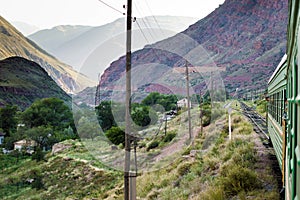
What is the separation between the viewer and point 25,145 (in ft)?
121

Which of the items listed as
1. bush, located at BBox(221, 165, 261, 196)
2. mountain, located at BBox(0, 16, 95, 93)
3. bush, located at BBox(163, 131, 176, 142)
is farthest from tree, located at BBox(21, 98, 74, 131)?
bush, located at BBox(221, 165, 261, 196)

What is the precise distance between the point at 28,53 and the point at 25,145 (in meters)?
51.8

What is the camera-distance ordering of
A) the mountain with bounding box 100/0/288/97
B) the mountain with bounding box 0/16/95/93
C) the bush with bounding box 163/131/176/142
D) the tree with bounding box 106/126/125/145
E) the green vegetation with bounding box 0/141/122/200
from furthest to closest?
the mountain with bounding box 0/16/95/93 < the green vegetation with bounding box 0/141/122/200 < the bush with bounding box 163/131/176/142 < the mountain with bounding box 100/0/288/97 < the tree with bounding box 106/126/125/145

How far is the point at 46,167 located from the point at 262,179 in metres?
23.0

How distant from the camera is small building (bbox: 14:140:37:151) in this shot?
36.8 m

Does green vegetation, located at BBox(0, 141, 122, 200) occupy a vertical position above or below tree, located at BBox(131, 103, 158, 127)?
below

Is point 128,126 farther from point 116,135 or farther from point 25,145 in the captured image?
point 25,145

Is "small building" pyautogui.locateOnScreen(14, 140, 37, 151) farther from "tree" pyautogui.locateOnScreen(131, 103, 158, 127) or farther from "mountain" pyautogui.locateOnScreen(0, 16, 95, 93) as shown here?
"mountain" pyautogui.locateOnScreen(0, 16, 95, 93)

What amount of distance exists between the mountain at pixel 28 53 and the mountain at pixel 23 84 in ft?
12.8

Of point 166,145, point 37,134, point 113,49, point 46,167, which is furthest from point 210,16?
point 113,49

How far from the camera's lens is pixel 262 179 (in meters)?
7.15

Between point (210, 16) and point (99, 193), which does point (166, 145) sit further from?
point (210, 16)

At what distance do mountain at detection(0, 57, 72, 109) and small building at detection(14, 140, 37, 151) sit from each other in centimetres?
1426

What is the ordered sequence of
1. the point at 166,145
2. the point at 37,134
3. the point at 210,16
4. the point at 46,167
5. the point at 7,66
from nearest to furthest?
the point at 166,145, the point at 46,167, the point at 37,134, the point at 7,66, the point at 210,16
